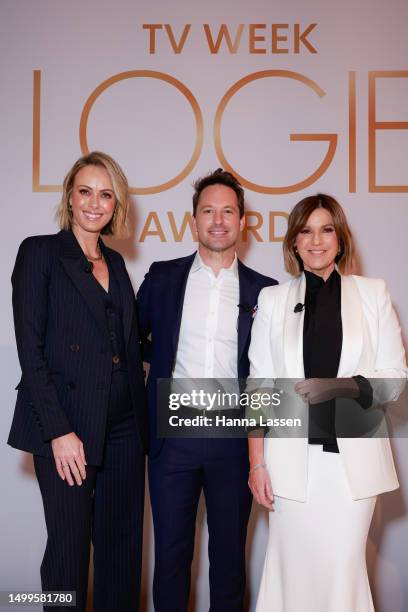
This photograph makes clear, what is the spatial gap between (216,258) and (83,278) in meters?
0.70

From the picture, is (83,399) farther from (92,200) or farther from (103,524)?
(92,200)

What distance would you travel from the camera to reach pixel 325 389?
2.27 m

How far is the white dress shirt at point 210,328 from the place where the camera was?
8.80ft

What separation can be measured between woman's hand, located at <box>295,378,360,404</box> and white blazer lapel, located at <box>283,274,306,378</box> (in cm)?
6

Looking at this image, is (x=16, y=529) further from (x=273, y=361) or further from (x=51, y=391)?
(x=273, y=361)

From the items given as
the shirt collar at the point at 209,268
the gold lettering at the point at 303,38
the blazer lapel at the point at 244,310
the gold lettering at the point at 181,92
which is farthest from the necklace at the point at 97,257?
the gold lettering at the point at 303,38

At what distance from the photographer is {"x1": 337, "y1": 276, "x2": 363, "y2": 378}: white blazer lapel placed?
2283mm

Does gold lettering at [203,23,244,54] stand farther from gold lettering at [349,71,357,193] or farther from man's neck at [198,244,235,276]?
man's neck at [198,244,235,276]

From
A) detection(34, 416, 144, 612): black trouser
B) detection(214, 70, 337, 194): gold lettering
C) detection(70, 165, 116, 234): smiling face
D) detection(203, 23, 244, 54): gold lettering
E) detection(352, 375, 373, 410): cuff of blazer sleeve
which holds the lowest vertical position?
detection(34, 416, 144, 612): black trouser

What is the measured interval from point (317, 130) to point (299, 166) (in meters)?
0.22

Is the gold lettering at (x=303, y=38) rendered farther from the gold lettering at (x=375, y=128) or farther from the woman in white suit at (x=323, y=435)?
the woman in white suit at (x=323, y=435)

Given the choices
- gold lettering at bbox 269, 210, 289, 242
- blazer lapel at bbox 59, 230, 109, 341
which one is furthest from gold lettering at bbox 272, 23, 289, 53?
blazer lapel at bbox 59, 230, 109, 341

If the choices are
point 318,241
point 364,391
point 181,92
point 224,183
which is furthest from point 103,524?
point 181,92

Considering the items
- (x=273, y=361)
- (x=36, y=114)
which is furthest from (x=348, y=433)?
(x=36, y=114)
